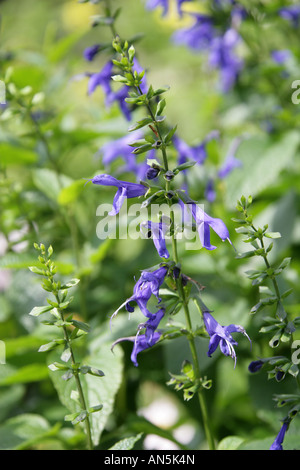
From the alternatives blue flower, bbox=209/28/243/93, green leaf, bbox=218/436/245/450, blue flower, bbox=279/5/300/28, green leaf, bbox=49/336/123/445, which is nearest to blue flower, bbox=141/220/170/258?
green leaf, bbox=49/336/123/445

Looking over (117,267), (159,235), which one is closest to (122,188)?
(159,235)

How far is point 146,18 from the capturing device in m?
3.22

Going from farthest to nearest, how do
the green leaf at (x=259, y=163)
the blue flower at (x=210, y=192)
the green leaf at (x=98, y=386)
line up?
the green leaf at (x=259, y=163) < the blue flower at (x=210, y=192) < the green leaf at (x=98, y=386)

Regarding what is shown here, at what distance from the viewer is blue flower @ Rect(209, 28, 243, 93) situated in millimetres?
1485

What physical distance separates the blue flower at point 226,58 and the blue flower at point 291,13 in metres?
0.13

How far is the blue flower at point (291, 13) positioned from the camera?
4.96 ft

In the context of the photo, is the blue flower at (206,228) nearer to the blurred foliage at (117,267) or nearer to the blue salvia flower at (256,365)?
the blue salvia flower at (256,365)

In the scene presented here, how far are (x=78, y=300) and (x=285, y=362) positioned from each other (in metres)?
0.68

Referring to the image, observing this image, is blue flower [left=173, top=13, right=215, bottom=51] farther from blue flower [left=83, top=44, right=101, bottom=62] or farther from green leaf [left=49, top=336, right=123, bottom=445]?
green leaf [left=49, top=336, right=123, bottom=445]

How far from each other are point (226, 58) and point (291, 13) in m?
0.21

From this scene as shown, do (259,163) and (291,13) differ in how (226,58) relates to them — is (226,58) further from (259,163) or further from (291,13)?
(259,163)

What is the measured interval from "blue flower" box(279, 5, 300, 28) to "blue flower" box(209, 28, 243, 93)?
134mm

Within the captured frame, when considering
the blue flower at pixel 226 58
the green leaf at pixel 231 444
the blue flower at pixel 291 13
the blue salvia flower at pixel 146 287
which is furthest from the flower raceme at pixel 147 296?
the blue flower at pixel 291 13
